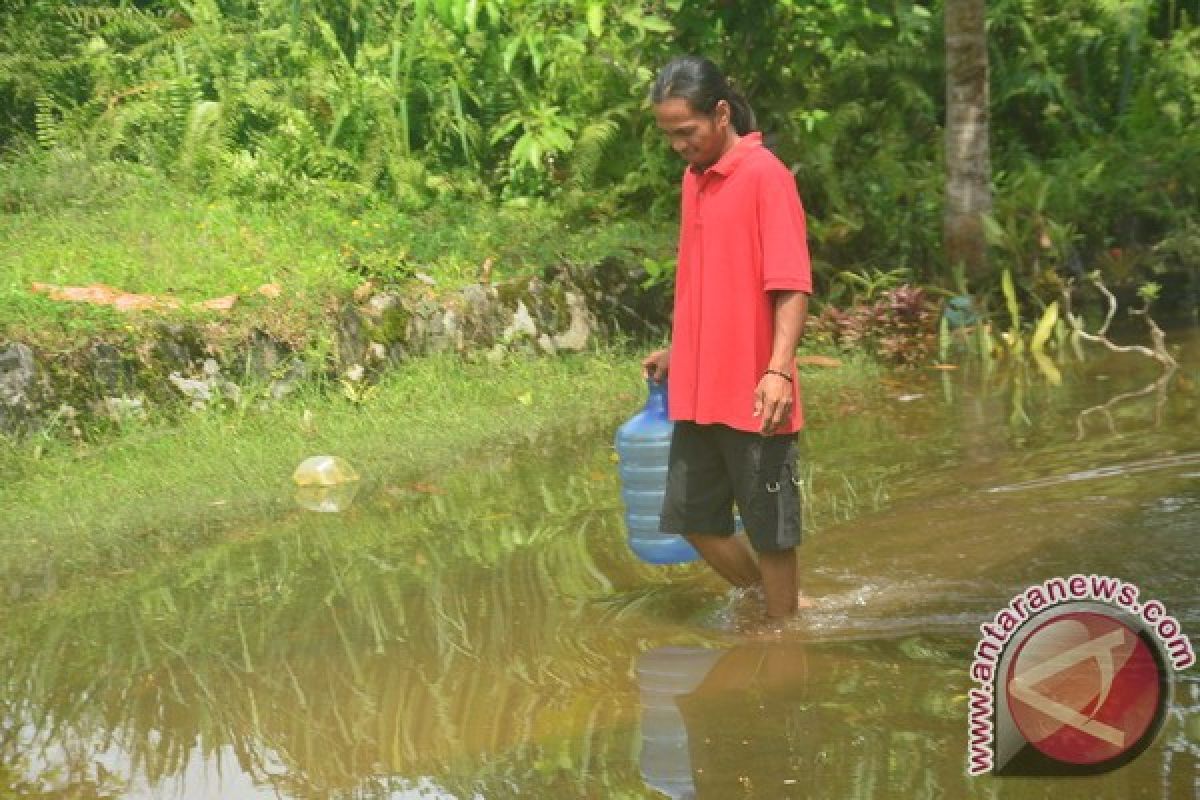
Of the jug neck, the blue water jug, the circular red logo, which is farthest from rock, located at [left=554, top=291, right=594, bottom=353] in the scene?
the circular red logo

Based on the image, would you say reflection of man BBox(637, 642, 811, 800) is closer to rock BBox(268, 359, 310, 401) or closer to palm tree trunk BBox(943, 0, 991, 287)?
rock BBox(268, 359, 310, 401)

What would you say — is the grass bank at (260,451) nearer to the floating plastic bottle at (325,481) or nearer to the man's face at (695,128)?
the floating plastic bottle at (325,481)

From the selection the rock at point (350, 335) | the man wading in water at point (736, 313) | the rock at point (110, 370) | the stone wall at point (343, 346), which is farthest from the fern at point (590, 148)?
the man wading in water at point (736, 313)

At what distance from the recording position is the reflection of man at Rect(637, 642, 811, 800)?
417 centimetres

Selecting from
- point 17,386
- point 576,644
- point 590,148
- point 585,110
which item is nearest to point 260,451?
point 17,386

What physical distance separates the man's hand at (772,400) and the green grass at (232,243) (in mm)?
4243

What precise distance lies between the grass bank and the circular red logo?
3338mm

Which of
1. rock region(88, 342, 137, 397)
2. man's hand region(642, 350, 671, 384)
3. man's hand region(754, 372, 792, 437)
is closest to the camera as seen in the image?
man's hand region(754, 372, 792, 437)

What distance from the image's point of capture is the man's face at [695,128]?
16.1ft

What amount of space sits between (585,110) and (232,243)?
293cm

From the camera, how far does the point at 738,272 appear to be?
4934mm

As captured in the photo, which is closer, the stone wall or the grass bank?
the grass bank

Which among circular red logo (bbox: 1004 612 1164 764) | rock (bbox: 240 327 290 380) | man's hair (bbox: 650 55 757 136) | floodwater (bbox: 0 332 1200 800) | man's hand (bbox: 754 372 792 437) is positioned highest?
man's hair (bbox: 650 55 757 136)

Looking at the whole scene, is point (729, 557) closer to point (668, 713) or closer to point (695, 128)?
point (668, 713)
